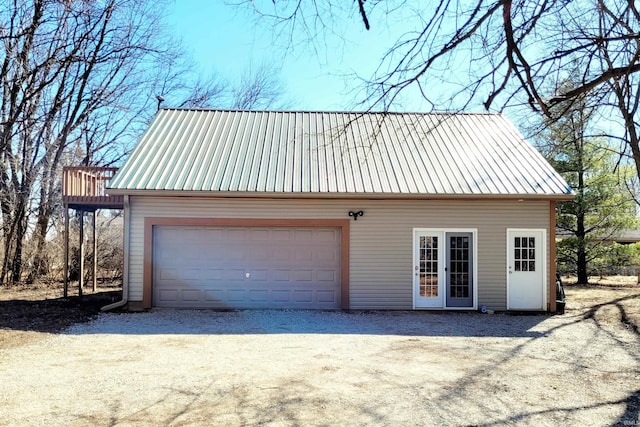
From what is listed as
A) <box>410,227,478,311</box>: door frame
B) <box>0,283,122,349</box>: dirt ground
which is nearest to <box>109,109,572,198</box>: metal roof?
<box>410,227,478,311</box>: door frame

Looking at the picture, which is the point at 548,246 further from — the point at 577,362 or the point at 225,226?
the point at 225,226

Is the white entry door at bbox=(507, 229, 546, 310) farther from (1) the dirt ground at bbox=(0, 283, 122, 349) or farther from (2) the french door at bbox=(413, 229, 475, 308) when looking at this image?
(1) the dirt ground at bbox=(0, 283, 122, 349)

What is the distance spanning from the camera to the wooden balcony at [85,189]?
35.7 ft

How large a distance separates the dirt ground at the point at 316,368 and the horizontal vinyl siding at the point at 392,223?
0.66 metres

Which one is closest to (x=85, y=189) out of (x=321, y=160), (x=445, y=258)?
(x=321, y=160)

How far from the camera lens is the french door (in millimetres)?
10375

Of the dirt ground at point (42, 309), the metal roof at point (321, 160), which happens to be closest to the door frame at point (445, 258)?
the metal roof at point (321, 160)

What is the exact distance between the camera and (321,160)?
11.3 m

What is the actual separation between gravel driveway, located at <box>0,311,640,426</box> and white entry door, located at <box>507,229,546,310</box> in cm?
133

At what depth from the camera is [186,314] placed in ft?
31.9

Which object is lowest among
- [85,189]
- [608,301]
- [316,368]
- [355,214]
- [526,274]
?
[608,301]

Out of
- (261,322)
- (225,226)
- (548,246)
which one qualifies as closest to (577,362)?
(548,246)

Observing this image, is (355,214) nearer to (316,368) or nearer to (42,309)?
(316,368)

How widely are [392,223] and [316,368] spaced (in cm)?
509
